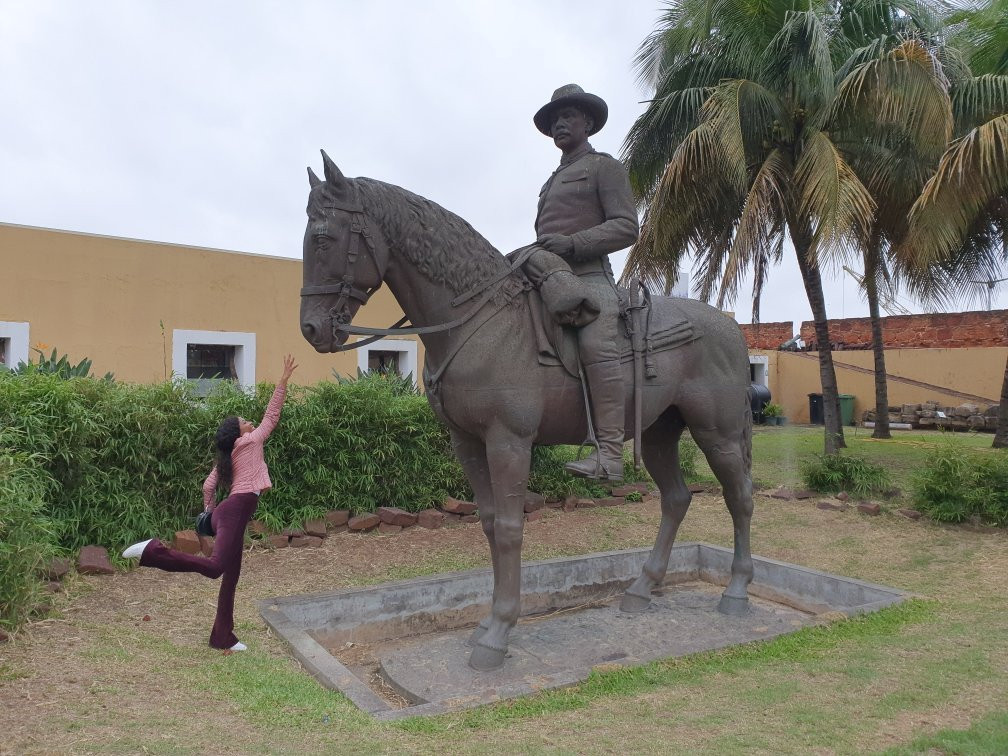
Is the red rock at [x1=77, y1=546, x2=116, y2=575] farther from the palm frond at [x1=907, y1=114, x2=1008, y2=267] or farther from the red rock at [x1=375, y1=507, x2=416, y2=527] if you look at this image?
the palm frond at [x1=907, y1=114, x2=1008, y2=267]

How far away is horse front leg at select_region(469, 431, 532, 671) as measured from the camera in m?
3.74

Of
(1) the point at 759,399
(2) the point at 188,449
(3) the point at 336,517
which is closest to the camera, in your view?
(2) the point at 188,449

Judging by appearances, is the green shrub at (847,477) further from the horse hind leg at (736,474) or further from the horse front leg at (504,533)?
the horse front leg at (504,533)

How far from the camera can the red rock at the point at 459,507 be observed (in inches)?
290

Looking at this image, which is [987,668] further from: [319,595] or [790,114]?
[790,114]

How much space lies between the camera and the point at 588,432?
4004 millimetres

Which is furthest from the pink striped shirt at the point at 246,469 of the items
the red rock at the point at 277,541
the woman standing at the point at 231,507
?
the red rock at the point at 277,541

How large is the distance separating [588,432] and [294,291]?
9433mm

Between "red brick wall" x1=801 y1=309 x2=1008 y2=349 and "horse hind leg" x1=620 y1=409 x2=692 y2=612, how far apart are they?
1916 cm

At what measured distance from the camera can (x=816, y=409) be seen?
2233 cm

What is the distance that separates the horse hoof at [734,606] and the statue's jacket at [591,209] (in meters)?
2.34

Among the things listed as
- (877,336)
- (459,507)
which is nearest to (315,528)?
(459,507)

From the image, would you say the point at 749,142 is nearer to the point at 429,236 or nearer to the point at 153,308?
the point at 429,236

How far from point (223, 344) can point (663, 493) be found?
28.7ft
